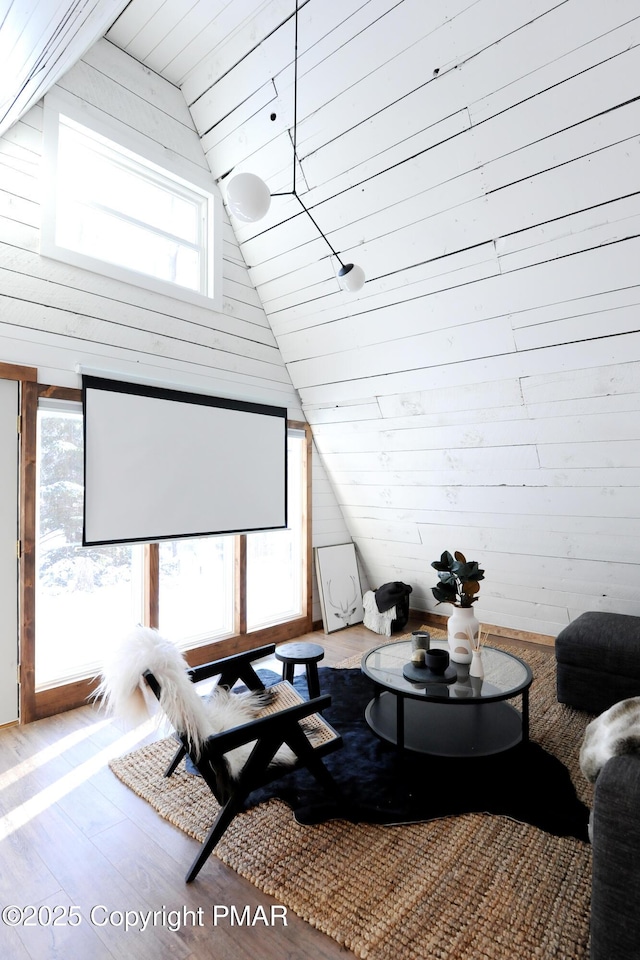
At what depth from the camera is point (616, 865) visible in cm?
123

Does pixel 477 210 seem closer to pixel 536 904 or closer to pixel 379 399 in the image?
pixel 379 399

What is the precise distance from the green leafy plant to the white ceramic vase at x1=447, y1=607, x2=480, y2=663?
0.15ft

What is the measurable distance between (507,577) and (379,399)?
69.3 inches

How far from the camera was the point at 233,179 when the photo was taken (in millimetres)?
1892

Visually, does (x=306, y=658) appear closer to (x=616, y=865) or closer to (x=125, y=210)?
(x=616, y=865)

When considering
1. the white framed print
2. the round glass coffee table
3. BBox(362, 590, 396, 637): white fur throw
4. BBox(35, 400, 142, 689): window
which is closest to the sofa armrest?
the round glass coffee table

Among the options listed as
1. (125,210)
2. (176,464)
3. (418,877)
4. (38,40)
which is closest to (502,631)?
(418,877)

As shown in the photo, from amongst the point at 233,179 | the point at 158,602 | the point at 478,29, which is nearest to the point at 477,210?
the point at 478,29

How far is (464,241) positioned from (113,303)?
203 cm

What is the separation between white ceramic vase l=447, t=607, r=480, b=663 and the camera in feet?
8.70

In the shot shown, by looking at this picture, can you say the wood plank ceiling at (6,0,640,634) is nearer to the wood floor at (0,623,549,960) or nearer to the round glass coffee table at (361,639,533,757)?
the round glass coffee table at (361,639,533,757)

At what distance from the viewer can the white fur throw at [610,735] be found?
157 centimetres

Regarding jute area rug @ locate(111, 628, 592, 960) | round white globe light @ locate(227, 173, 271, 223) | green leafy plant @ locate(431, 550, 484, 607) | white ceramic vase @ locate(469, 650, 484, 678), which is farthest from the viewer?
green leafy plant @ locate(431, 550, 484, 607)

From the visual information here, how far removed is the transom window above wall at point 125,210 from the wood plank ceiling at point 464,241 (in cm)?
29
